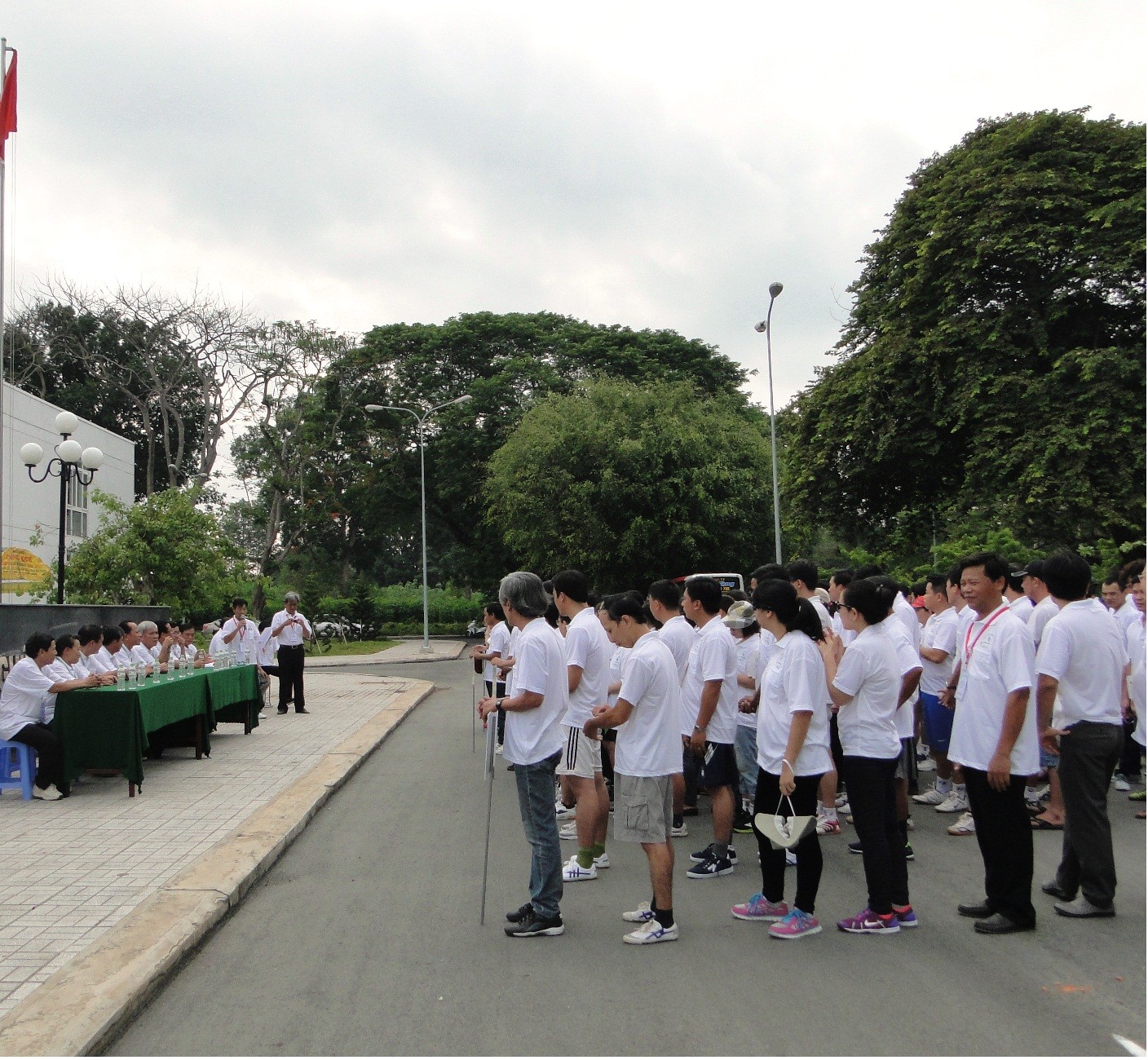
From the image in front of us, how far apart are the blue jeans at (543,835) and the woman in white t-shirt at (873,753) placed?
1.51 metres

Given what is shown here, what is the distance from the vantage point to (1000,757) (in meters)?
5.10

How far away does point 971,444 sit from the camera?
23.8m

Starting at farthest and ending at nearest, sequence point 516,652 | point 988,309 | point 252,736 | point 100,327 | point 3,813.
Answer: point 100,327 → point 988,309 → point 252,736 → point 3,813 → point 516,652

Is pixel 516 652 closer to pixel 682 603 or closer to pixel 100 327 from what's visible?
pixel 682 603

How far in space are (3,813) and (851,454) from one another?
22380 millimetres

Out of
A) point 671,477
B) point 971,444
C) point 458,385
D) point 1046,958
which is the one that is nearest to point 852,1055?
point 1046,958

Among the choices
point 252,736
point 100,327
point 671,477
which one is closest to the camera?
point 252,736

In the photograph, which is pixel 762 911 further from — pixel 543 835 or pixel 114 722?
pixel 114 722

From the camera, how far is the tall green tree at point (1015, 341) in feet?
70.0

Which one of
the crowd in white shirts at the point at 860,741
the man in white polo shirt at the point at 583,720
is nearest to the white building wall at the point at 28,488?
the man in white polo shirt at the point at 583,720

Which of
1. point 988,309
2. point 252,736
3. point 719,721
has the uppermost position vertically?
point 988,309

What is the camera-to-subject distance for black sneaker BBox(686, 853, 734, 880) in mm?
6430

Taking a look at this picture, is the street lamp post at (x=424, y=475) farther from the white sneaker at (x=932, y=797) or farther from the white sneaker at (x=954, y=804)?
the white sneaker at (x=954, y=804)

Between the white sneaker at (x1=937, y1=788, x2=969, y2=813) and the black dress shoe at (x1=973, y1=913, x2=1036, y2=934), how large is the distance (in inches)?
121
